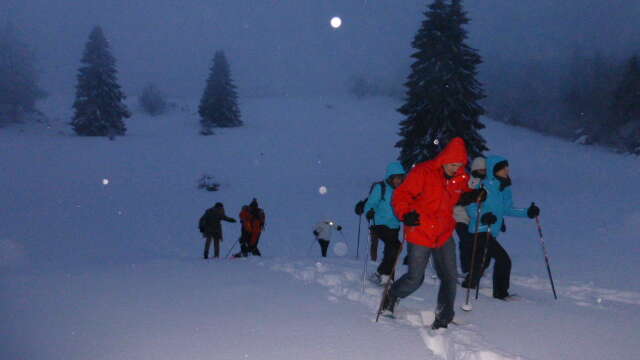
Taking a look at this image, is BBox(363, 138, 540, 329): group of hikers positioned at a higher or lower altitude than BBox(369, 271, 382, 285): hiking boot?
higher

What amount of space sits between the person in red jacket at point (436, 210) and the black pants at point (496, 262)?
Result: 55.7 inches

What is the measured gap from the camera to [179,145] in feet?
108

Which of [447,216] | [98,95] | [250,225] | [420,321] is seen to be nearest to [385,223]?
[420,321]

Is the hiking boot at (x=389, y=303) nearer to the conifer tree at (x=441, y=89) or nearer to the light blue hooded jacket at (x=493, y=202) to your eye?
the light blue hooded jacket at (x=493, y=202)

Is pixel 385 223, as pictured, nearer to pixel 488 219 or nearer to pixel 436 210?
pixel 488 219

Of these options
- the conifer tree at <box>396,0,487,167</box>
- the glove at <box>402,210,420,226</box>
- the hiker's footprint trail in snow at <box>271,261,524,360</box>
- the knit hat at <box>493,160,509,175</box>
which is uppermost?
the conifer tree at <box>396,0,487,167</box>

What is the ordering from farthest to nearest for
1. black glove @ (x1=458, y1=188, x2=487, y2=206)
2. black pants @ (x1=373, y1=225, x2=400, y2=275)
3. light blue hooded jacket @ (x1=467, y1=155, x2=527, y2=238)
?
black pants @ (x1=373, y1=225, x2=400, y2=275) → light blue hooded jacket @ (x1=467, y1=155, x2=527, y2=238) → black glove @ (x1=458, y1=188, x2=487, y2=206)

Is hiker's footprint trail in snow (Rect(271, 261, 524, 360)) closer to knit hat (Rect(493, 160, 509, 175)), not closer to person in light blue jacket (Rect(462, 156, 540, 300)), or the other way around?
person in light blue jacket (Rect(462, 156, 540, 300))

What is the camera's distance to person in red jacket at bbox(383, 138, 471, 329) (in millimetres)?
4305

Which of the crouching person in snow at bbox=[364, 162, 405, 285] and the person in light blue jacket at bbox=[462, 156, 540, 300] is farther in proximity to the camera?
the crouching person in snow at bbox=[364, 162, 405, 285]

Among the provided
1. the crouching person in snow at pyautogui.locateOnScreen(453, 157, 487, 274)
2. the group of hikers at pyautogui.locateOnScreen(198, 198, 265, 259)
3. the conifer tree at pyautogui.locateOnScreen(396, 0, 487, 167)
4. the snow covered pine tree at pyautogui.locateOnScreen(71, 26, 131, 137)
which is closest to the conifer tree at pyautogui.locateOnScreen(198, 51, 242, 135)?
the snow covered pine tree at pyautogui.locateOnScreen(71, 26, 131, 137)

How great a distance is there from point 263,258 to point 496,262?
5.13m

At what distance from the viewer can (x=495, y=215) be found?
5.64m

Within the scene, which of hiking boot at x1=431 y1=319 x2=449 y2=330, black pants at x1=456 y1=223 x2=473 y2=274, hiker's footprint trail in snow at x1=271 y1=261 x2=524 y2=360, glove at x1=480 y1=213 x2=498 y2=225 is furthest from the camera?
black pants at x1=456 y1=223 x2=473 y2=274
